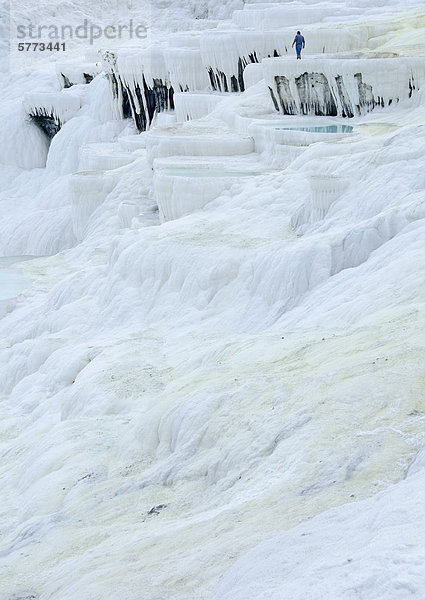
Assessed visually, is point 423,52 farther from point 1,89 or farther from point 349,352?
point 1,89

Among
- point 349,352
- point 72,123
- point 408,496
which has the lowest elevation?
point 72,123

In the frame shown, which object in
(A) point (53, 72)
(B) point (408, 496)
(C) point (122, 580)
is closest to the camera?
(B) point (408, 496)

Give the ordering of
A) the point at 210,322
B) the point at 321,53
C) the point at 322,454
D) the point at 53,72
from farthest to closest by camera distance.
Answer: the point at 53,72, the point at 321,53, the point at 210,322, the point at 322,454

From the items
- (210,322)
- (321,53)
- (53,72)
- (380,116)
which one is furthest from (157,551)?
(53,72)

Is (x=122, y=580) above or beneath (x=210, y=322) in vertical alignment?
above

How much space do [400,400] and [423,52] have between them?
42.5 ft

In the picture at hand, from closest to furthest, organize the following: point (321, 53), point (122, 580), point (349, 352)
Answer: point (122, 580) < point (349, 352) < point (321, 53)

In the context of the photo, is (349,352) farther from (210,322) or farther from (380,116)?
(380,116)

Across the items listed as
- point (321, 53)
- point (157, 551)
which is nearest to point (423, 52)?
point (321, 53)

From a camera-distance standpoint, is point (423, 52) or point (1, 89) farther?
point (1, 89)

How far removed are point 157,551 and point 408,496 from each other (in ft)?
4.86

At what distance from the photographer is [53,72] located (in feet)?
109

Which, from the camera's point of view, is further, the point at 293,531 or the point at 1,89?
the point at 1,89

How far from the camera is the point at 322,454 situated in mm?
5270
